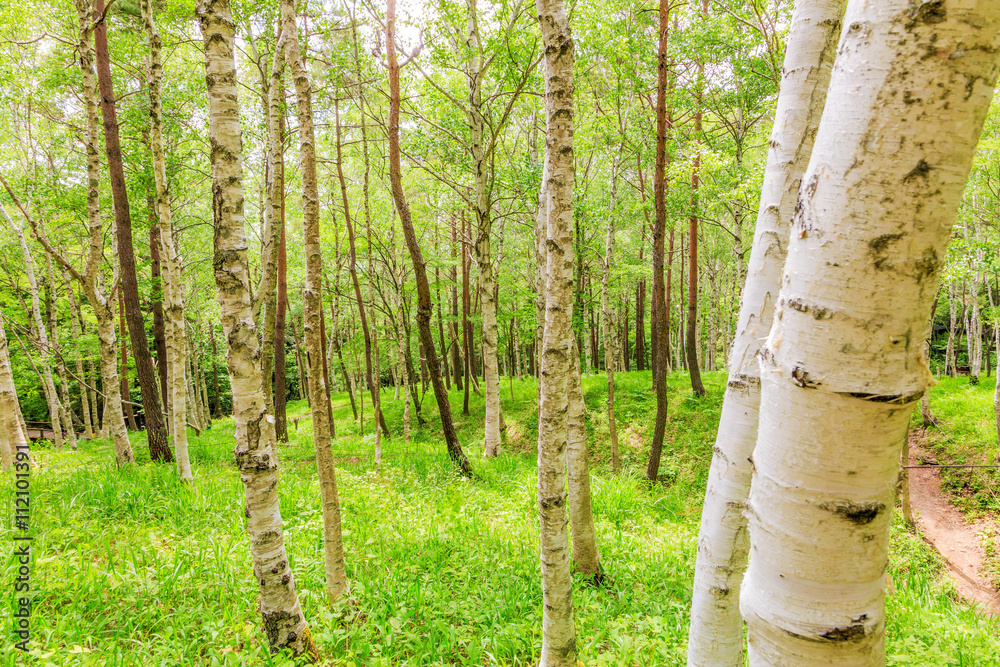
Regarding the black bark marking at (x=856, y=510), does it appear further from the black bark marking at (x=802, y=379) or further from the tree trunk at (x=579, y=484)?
the tree trunk at (x=579, y=484)

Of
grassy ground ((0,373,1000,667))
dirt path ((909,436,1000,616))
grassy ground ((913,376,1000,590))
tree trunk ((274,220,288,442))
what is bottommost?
dirt path ((909,436,1000,616))

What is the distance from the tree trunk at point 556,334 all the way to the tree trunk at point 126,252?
26.1ft

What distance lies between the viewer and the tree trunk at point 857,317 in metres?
0.65

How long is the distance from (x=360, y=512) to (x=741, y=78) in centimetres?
1240

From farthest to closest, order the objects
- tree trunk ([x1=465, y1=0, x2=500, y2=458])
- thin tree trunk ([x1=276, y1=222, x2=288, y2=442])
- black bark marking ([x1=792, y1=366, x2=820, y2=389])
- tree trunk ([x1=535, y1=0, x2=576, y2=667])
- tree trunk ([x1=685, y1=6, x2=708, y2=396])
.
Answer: tree trunk ([x1=685, y1=6, x2=708, y2=396])
thin tree trunk ([x1=276, y1=222, x2=288, y2=442])
tree trunk ([x1=465, y1=0, x2=500, y2=458])
tree trunk ([x1=535, y1=0, x2=576, y2=667])
black bark marking ([x1=792, y1=366, x2=820, y2=389])

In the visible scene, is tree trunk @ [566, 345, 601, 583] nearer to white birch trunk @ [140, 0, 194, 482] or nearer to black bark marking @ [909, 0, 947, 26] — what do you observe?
black bark marking @ [909, 0, 947, 26]

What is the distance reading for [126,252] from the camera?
740 cm

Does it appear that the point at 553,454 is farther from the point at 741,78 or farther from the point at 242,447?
the point at 741,78

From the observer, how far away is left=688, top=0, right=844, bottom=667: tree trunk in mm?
1729

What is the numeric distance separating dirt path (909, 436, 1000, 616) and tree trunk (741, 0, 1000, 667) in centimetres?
687

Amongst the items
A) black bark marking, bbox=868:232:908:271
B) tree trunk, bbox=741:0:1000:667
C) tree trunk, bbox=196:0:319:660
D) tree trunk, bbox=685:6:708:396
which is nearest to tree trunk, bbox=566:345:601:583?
tree trunk, bbox=196:0:319:660

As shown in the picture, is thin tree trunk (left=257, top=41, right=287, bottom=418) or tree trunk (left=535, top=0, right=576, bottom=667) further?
thin tree trunk (left=257, top=41, right=287, bottom=418)

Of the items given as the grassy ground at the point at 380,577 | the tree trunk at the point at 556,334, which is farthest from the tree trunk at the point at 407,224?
the tree trunk at the point at 556,334

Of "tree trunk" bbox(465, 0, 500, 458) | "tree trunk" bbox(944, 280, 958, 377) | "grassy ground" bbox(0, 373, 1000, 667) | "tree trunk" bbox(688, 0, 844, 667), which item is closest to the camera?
"tree trunk" bbox(688, 0, 844, 667)
